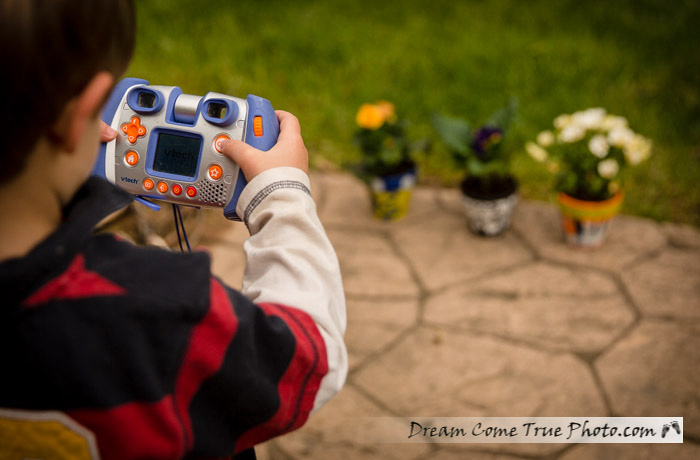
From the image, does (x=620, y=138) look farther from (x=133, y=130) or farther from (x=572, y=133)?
(x=133, y=130)

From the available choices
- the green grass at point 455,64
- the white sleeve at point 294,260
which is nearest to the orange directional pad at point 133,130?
the white sleeve at point 294,260

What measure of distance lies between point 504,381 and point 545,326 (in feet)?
1.01

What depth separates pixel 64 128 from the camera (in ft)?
2.23

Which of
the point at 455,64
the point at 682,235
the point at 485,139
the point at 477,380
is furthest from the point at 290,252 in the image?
the point at 455,64

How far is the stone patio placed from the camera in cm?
202

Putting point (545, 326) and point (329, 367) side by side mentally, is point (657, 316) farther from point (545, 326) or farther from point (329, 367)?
point (329, 367)

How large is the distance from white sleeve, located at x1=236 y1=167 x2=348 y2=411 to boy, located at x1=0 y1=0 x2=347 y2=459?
4cm

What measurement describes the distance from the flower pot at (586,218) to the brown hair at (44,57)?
218 cm

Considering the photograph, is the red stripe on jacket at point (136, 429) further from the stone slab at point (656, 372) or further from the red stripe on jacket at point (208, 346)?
the stone slab at point (656, 372)

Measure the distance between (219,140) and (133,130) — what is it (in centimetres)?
15

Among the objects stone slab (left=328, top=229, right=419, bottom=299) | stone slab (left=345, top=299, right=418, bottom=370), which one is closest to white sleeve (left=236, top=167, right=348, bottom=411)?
stone slab (left=345, top=299, right=418, bottom=370)

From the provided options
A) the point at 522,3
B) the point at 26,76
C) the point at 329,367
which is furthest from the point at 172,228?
the point at 522,3

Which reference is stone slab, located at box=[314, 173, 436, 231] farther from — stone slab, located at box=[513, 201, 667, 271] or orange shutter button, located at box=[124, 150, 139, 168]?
orange shutter button, located at box=[124, 150, 139, 168]

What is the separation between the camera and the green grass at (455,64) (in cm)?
327
